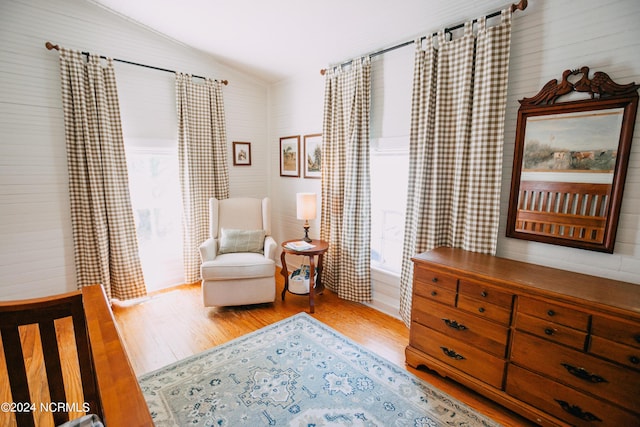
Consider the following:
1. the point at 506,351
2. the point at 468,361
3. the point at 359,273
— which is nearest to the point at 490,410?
the point at 468,361

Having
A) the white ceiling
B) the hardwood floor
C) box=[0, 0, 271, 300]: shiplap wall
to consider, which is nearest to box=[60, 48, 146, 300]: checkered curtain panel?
box=[0, 0, 271, 300]: shiplap wall

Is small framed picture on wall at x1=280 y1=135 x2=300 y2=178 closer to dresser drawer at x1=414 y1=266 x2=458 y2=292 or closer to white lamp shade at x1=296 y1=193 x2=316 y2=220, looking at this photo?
white lamp shade at x1=296 y1=193 x2=316 y2=220

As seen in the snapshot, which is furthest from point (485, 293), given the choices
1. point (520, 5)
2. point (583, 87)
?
point (520, 5)

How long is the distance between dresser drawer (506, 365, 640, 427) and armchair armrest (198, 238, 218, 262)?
2579mm

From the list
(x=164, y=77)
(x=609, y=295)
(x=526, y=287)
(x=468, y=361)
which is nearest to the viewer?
(x=609, y=295)

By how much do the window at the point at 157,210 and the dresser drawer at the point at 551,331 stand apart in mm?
3483

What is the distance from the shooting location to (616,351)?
4.57ft

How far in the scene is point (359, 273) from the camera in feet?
10.2

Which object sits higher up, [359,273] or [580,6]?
[580,6]

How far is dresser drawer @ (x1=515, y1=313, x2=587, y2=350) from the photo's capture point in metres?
1.49

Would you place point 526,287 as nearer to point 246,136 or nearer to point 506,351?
point 506,351

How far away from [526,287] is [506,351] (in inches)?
16.5

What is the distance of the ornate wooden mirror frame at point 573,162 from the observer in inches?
66.7

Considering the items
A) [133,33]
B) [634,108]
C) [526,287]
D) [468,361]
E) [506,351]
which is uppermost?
[133,33]
